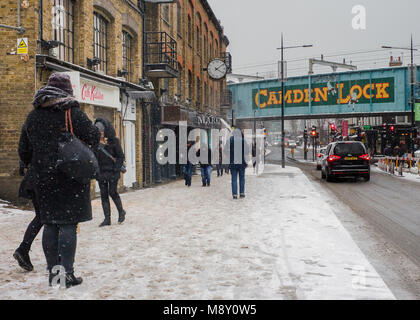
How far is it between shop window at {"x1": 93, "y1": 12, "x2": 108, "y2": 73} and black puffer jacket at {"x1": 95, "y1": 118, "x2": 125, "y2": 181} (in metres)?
6.10

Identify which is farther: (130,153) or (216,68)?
(216,68)

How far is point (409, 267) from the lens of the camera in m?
5.16

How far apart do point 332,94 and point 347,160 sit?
21273mm

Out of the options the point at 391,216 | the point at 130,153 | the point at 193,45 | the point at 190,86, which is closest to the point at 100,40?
the point at 130,153

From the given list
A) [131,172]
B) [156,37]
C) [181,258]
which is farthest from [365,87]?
[181,258]

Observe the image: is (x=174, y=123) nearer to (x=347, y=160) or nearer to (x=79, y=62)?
(x=79, y=62)

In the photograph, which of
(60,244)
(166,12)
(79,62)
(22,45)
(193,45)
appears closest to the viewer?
(60,244)

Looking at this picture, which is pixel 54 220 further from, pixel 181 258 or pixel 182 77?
pixel 182 77

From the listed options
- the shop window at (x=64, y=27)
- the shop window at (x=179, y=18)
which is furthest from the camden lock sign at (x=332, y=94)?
the shop window at (x=64, y=27)

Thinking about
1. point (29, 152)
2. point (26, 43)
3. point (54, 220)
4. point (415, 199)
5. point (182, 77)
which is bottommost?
point (415, 199)

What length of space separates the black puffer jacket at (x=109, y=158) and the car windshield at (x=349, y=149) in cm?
1230

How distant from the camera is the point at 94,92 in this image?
12633 mm

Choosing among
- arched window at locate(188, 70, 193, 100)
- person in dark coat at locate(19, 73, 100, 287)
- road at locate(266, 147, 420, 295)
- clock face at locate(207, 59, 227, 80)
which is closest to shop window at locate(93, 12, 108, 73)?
road at locate(266, 147, 420, 295)
